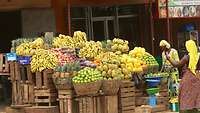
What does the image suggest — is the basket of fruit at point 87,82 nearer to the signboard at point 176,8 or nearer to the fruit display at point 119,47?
the fruit display at point 119,47

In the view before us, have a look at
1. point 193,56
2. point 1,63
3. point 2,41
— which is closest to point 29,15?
point 2,41

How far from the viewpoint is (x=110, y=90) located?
13.0m

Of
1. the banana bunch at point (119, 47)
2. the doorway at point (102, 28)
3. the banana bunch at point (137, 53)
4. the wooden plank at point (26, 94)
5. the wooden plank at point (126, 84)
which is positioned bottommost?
the wooden plank at point (26, 94)

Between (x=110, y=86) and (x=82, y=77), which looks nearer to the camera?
(x=82, y=77)

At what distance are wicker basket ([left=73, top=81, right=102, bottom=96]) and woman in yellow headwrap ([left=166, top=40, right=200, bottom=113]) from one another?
2.69 meters

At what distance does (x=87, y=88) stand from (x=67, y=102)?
660 millimetres

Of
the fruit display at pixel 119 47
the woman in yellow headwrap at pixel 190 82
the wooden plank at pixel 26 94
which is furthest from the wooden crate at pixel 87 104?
the woman in yellow headwrap at pixel 190 82

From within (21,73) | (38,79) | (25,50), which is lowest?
(38,79)

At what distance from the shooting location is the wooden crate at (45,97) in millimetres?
13594

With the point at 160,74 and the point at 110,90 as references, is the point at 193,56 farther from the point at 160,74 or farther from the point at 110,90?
the point at 160,74

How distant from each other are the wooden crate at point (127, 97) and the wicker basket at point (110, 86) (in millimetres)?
392

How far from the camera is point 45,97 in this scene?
45.0 feet

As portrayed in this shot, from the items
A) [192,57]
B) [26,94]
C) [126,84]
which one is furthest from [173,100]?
[192,57]

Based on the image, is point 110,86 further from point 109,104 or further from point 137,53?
point 137,53
